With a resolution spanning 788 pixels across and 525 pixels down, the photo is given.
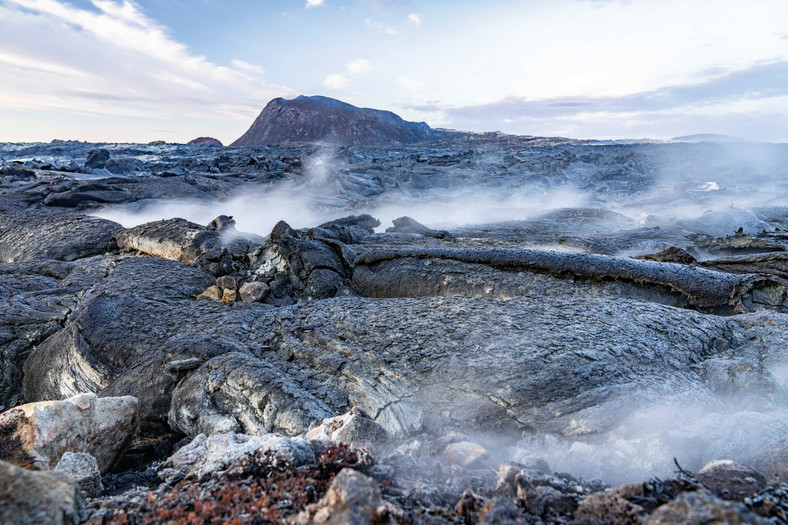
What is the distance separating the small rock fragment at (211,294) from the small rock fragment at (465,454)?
3095mm

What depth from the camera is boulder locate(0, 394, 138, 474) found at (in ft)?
6.96

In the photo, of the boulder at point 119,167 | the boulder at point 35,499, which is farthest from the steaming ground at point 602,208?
the boulder at point 119,167

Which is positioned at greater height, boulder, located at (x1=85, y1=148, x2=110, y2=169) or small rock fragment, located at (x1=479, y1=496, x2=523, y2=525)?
boulder, located at (x1=85, y1=148, x2=110, y2=169)

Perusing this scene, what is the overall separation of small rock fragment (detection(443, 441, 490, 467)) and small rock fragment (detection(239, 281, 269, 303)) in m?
2.89

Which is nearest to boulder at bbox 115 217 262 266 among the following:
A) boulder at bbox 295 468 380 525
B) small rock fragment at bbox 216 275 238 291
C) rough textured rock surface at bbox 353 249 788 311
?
small rock fragment at bbox 216 275 238 291

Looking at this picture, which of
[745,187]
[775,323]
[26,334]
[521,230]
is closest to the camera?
[775,323]

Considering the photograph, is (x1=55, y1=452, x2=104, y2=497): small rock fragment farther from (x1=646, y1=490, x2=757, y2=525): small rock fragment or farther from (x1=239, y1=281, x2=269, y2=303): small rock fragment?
(x1=239, y1=281, x2=269, y2=303): small rock fragment

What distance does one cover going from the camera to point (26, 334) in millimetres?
4031

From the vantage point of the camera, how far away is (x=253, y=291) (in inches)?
179

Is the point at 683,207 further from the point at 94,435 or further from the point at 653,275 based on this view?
the point at 94,435

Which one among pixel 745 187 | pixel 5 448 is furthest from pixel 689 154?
pixel 5 448

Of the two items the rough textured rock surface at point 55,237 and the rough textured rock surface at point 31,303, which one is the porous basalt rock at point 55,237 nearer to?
the rough textured rock surface at point 55,237

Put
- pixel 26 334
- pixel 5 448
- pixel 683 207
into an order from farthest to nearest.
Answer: pixel 683 207
pixel 26 334
pixel 5 448

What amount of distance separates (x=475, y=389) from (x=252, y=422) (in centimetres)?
125
